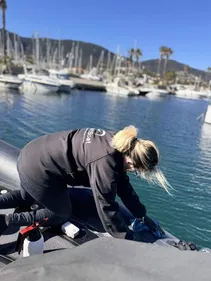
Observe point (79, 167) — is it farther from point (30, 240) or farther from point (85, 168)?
point (30, 240)

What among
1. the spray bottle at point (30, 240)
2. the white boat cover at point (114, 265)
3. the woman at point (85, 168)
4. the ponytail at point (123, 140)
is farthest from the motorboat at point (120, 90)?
the white boat cover at point (114, 265)

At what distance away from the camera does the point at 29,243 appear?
269 centimetres

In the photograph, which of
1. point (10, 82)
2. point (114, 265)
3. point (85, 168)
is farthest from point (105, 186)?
point (10, 82)

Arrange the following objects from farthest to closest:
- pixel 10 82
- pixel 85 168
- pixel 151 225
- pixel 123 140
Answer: pixel 10 82
pixel 151 225
pixel 85 168
pixel 123 140

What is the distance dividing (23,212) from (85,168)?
106 centimetres

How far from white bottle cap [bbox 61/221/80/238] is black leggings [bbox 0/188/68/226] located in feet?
0.20

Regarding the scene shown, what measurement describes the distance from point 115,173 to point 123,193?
0.67 m

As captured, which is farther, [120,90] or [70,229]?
[120,90]

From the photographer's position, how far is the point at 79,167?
9.23ft

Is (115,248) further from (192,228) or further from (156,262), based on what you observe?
(192,228)

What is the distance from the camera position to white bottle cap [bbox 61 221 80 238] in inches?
126

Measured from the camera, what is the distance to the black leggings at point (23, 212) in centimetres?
308

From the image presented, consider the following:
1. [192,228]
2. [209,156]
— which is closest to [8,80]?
[209,156]

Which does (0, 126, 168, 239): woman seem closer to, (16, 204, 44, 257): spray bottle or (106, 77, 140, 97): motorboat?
(16, 204, 44, 257): spray bottle
